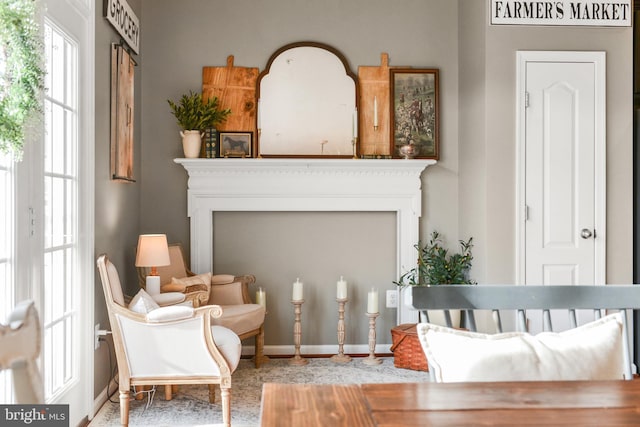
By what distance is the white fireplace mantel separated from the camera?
4457 millimetres

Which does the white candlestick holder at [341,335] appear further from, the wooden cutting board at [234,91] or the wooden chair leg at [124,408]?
the wooden chair leg at [124,408]

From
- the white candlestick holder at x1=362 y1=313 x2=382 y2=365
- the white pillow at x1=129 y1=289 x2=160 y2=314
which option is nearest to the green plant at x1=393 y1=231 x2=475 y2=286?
the white candlestick holder at x1=362 y1=313 x2=382 y2=365

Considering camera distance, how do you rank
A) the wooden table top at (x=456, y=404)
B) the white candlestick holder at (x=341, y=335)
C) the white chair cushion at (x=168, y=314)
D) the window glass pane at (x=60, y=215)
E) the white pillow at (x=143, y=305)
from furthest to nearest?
the white candlestick holder at (x=341, y=335)
the white pillow at (x=143, y=305)
the white chair cushion at (x=168, y=314)
the window glass pane at (x=60, y=215)
the wooden table top at (x=456, y=404)

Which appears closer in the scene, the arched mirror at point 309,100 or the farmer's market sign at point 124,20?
the farmer's market sign at point 124,20

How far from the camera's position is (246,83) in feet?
14.9

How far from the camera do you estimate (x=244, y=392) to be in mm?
3686

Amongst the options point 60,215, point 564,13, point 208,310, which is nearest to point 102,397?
point 208,310

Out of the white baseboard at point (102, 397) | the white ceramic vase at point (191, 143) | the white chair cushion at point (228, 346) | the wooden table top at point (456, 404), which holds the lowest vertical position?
the white baseboard at point (102, 397)

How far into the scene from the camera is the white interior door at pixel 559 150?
159 inches

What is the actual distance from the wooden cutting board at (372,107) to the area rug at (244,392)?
5.36 feet

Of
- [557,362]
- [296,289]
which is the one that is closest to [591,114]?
[296,289]

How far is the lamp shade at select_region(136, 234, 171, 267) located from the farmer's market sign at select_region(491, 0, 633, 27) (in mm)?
2631

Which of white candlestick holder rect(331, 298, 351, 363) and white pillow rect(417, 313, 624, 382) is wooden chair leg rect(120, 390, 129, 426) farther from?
white pillow rect(417, 313, 624, 382)

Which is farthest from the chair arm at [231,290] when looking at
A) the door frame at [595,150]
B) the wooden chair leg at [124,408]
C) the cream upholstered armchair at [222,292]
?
the door frame at [595,150]
